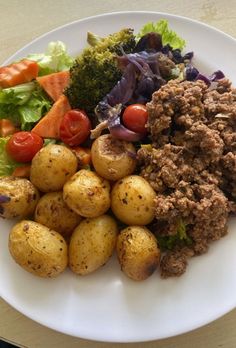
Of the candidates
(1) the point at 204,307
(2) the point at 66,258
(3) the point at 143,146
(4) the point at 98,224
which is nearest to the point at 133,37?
(3) the point at 143,146

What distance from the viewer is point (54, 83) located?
1885mm

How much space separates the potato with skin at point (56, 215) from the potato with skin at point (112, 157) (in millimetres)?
179

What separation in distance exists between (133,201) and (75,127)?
0.42 metres

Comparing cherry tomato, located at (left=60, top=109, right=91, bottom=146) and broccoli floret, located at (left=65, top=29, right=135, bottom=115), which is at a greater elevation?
broccoli floret, located at (left=65, top=29, right=135, bottom=115)

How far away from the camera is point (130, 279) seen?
5.08ft

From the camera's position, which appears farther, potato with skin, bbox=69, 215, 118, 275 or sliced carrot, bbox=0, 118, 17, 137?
sliced carrot, bbox=0, 118, 17, 137

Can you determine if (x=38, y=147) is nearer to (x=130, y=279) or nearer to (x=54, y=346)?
(x=130, y=279)

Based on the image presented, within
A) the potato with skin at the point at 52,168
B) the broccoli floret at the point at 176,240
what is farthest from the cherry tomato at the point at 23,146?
the broccoli floret at the point at 176,240

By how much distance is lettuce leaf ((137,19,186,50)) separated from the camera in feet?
6.18

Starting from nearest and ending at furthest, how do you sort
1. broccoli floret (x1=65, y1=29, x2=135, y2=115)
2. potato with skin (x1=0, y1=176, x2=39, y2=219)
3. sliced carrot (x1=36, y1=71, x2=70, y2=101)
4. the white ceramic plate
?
the white ceramic plate < potato with skin (x1=0, y1=176, x2=39, y2=219) < broccoli floret (x1=65, y1=29, x2=135, y2=115) < sliced carrot (x1=36, y1=71, x2=70, y2=101)

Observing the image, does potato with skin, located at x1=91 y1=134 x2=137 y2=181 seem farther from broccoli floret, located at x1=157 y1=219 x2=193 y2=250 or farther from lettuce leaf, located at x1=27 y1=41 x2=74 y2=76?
lettuce leaf, located at x1=27 y1=41 x2=74 y2=76

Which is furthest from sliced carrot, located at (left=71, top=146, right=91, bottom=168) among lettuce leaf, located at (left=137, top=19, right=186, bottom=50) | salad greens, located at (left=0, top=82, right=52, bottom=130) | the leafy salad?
lettuce leaf, located at (left=137, top=19, right=186, bottom=50)

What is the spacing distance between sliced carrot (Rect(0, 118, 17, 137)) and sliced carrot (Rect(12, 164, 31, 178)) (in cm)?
19

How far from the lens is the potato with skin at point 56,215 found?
158 cm
